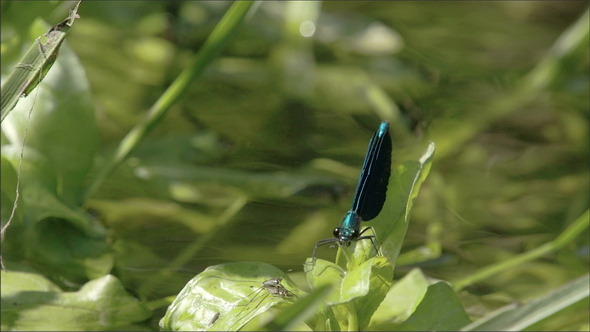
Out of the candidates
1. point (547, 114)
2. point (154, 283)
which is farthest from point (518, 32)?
point (154, 283)

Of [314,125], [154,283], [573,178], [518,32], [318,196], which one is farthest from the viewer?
[518,32]

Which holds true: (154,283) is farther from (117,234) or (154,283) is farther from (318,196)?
(318,196)

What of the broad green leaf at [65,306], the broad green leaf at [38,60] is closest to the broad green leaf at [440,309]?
the broad green leaf at [65,306]

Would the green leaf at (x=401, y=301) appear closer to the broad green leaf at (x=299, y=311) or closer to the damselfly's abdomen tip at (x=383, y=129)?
the damselfly's abdomen tip at (x=383, y=129)

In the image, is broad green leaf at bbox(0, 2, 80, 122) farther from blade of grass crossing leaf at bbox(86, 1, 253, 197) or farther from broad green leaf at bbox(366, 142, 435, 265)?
blade of grass crossing leaf at bbox(86, 1, 253, 197)

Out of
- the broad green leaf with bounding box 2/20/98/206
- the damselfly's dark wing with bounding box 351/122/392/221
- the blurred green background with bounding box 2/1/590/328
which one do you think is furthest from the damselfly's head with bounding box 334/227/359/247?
the broad green leaf with bounding box 2/20/98/206

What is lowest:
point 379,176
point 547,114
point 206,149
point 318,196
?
point 379,176

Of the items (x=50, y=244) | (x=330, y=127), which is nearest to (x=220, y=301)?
(x=50, y=244)

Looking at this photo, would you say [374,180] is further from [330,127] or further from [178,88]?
[330,127]
